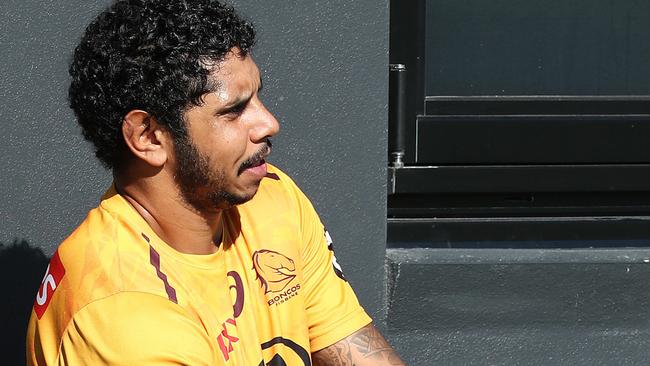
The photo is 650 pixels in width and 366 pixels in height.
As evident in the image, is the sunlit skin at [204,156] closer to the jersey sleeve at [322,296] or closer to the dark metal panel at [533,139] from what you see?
the jersey sleeve at [322,296]

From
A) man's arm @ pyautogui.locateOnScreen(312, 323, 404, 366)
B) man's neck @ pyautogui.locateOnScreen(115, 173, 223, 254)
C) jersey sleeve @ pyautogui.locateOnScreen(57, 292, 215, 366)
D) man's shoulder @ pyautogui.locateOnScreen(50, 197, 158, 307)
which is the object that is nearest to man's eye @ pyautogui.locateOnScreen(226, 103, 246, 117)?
man's neck @ pyautogui.locateOnScreen(115, 173, 223, 254)

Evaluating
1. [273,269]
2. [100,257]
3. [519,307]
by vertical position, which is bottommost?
[519,307]

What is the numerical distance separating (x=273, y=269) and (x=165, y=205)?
32 cm

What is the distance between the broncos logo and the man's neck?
180 mm

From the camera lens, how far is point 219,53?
2.30 meters

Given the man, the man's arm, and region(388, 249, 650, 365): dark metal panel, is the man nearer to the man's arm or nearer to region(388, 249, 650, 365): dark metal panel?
the man's arm

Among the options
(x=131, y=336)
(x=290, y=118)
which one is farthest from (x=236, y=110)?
(x=290, y=118)

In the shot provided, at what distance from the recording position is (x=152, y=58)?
2258 mm

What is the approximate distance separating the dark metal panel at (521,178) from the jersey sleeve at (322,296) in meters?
0.91

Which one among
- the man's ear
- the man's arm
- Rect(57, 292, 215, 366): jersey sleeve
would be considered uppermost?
the man's ear

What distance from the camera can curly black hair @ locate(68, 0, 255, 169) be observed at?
226cm

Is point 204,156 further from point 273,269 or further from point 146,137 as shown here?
point 273,269

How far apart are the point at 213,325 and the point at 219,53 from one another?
0.58 metres

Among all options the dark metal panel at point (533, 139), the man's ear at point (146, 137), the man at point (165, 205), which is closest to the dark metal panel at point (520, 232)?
the dark metal panel at point (533, 139)
